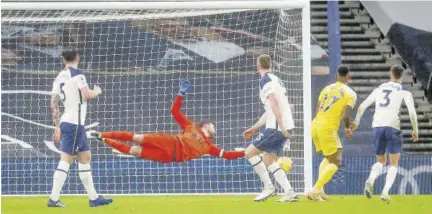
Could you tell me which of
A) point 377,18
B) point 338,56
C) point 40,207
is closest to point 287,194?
point 40,207

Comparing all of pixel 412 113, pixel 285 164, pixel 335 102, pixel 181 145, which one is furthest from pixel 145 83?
pixel 412 113

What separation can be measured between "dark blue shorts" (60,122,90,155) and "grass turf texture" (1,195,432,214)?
59cm

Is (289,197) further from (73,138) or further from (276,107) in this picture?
(73,138)

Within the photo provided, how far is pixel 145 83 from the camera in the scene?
18281 millimetres

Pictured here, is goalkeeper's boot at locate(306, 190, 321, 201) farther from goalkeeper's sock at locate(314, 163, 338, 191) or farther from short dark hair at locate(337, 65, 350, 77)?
short dark hair at locate(337, 65, 350, 77)

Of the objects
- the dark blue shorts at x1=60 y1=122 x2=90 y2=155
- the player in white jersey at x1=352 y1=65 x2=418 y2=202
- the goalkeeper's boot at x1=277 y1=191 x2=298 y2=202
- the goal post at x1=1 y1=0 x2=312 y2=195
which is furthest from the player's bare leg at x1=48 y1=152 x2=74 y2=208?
the goal post at x1=1 y1=0 x2=312 y2=195

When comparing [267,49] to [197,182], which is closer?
[197,182]

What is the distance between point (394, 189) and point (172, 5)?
5.01 m

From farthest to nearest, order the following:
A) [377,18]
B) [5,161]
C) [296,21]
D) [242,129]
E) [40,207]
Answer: [377,18]
[242,129]
[5,161]
[296,21]
[40,207]

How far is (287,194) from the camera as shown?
42.8 feet

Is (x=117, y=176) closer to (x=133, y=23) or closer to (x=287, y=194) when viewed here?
(x=133, y=23)

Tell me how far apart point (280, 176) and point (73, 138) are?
7.06ft

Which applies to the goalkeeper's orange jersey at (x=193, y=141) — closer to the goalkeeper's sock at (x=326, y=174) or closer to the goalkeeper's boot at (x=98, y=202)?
the goalkeeper's sock at (x=326, y=174)

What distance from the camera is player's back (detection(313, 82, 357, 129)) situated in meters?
13.5
